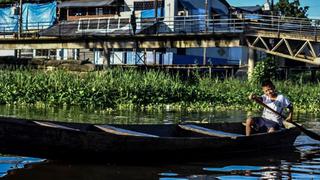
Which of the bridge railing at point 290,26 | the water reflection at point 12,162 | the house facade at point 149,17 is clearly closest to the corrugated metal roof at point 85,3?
the house facade at point 149,17

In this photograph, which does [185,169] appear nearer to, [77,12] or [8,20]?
[77,12]

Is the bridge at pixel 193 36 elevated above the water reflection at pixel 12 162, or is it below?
above

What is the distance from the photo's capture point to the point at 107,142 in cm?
883

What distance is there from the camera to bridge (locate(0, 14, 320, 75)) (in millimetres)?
30936

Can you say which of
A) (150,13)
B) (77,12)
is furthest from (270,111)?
(77,12)

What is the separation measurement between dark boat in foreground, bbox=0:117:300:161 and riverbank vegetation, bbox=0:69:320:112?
11093 millimetres

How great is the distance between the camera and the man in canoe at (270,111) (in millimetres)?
11641

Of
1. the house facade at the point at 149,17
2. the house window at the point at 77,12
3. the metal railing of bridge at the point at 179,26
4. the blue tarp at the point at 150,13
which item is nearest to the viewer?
the metal railing of bridge at the point at 179,26

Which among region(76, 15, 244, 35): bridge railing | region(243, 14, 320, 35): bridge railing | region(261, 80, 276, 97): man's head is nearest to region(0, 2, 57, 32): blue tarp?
region(76, 15, 244, 35): bridge railing

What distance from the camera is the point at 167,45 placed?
35875 millimetres

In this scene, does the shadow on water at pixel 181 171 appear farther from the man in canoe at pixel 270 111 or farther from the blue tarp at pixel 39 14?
the blue tarp at pixel 39 14

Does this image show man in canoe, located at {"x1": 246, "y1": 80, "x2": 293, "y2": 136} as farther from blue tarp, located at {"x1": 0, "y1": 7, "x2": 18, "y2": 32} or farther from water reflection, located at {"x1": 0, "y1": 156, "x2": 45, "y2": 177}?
blue tarp, located at {"x1": 0, "y1": 7, "x2": 18, "y2": 32}

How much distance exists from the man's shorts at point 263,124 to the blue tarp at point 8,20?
136 ft

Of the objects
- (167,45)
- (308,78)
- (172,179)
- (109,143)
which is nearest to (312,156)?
(172,179)
